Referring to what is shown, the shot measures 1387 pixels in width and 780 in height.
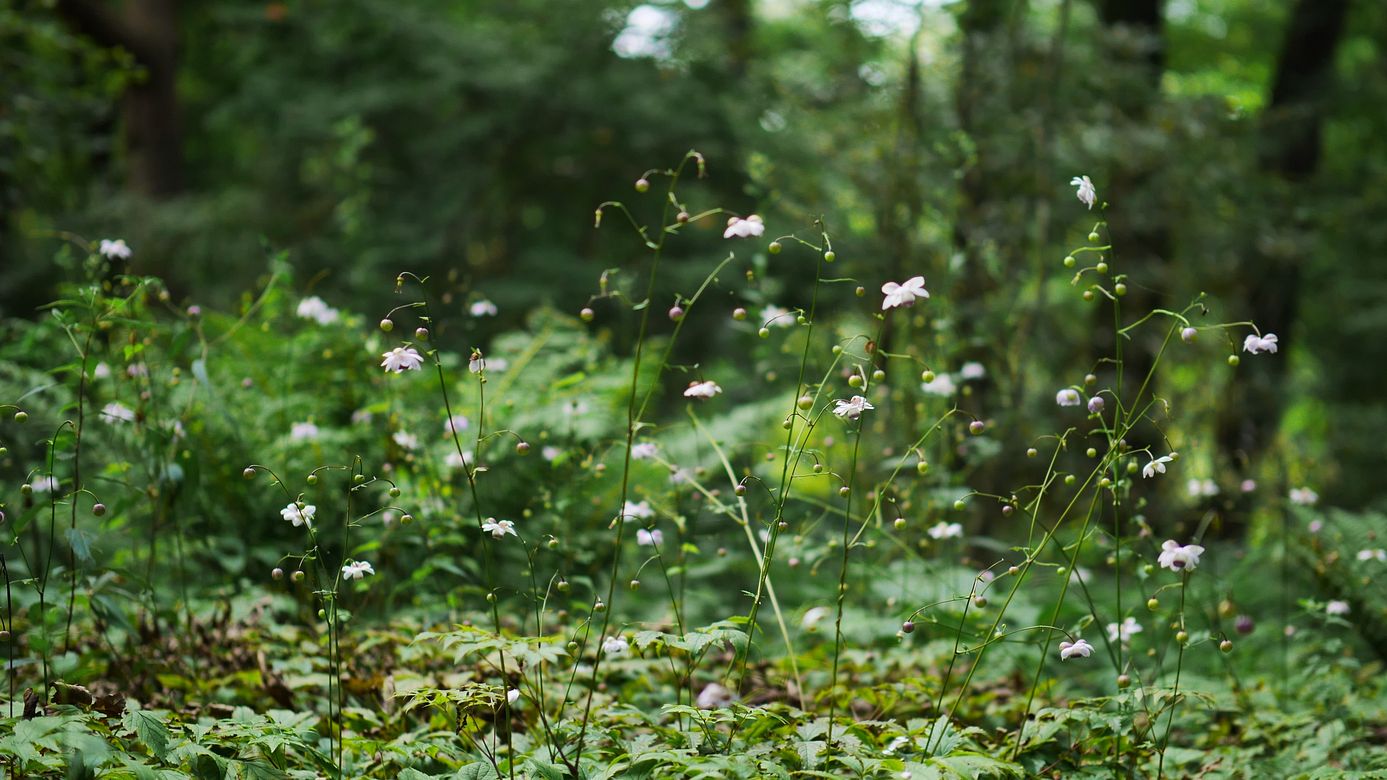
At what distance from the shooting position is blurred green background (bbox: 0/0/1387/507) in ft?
16.6

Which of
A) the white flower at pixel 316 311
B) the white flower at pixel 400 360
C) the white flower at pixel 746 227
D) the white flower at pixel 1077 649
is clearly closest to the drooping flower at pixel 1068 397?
the white flower at pixel 1077 649

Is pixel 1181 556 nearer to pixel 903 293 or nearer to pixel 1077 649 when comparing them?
pixel 1077 649

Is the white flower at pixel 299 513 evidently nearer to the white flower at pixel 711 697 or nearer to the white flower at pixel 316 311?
the white flower at pixel 711 697

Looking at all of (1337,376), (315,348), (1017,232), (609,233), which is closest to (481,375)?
(315,348)

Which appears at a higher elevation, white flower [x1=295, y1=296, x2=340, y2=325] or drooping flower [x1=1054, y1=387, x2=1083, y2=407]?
drooping flower [x1=1054, y1=387, x2=1083, y2=407]

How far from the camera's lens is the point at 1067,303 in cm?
834

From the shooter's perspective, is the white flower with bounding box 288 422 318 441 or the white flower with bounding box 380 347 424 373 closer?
the white flower with bounding box 380 347 424 373

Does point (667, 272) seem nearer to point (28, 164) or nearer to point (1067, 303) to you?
point (28, 164)

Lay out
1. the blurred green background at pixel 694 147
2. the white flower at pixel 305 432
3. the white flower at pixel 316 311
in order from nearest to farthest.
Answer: the white flower at pixel 305 432 < the white flower at pixel 316 311 < the blurred green background at pixel 694 147

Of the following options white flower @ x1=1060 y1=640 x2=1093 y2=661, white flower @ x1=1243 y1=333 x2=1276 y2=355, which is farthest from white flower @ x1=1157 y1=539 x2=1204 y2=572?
white flower @ x1=1243 y1=333 x2=1276 y2=355

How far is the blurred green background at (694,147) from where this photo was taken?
507cm

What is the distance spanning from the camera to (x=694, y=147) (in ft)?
19.4

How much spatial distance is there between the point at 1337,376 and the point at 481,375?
8907 mm

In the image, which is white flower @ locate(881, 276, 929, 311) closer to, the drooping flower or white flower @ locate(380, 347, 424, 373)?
the drooping flower
